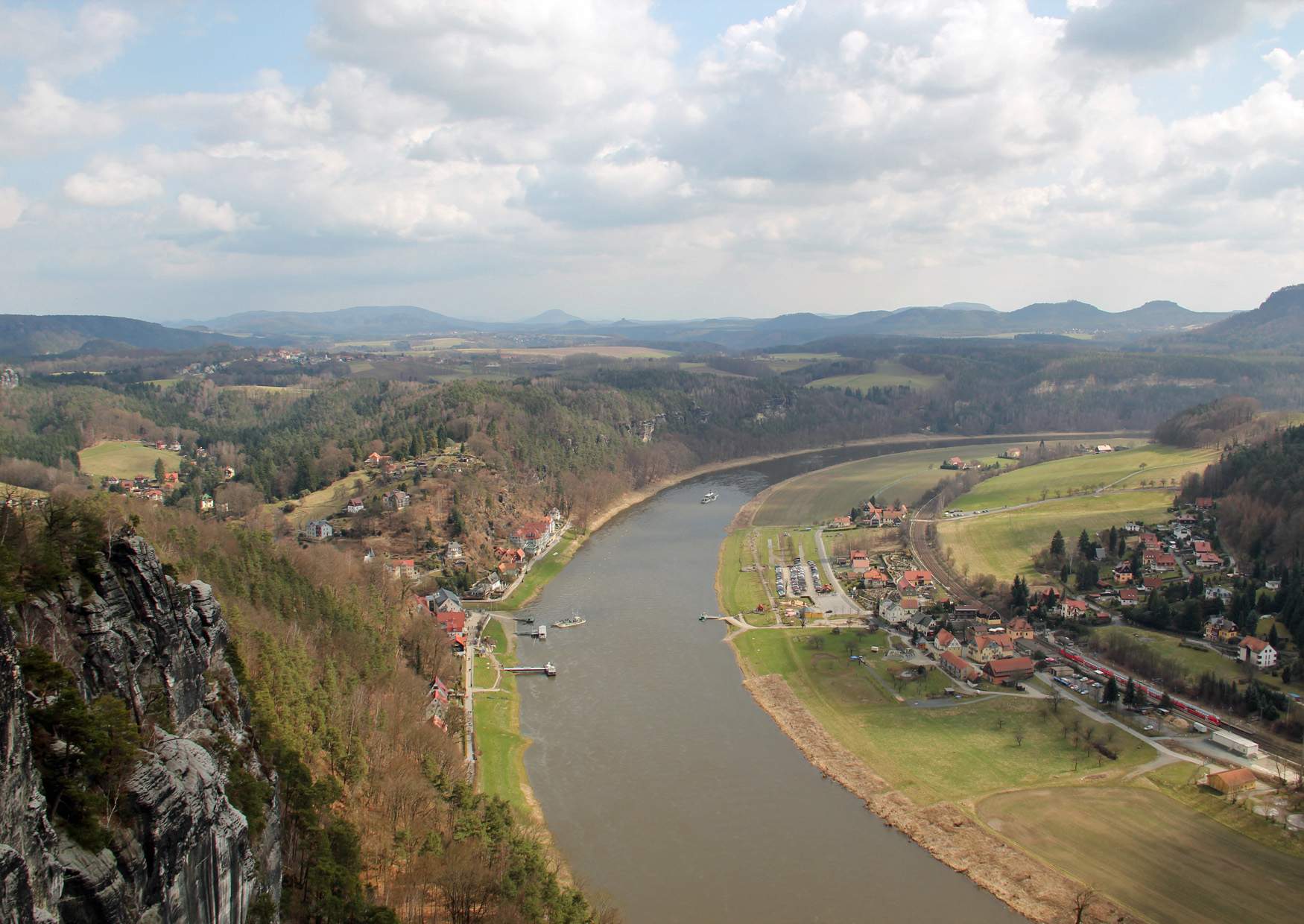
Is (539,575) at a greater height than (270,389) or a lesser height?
lesser

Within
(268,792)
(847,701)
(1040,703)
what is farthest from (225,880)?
(1040,703)

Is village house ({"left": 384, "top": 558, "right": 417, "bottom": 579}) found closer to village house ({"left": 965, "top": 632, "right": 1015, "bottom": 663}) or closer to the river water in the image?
the river water

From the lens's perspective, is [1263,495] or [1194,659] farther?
[1263,495]

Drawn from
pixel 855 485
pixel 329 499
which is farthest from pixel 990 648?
pixel 855 485

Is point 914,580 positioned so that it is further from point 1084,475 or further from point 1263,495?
point 1084,475

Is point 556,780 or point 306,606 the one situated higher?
point 306,606

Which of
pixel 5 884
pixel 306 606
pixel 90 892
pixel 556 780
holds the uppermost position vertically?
pixel 5 884

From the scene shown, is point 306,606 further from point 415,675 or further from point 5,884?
point 5,884
